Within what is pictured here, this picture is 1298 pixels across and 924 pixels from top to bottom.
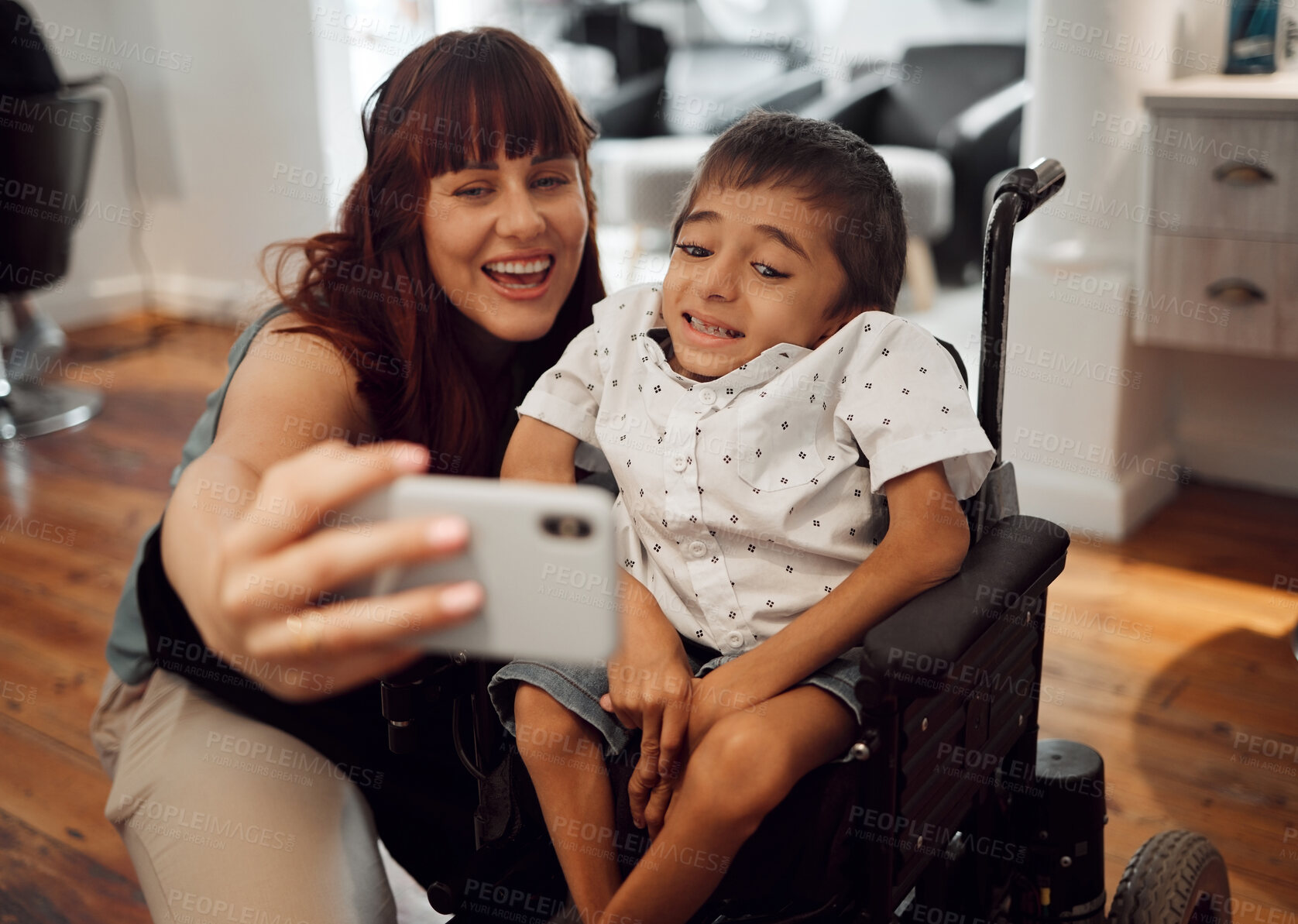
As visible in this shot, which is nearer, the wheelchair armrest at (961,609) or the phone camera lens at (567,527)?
the phone camera lens at (567,527)

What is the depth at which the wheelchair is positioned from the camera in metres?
0.99

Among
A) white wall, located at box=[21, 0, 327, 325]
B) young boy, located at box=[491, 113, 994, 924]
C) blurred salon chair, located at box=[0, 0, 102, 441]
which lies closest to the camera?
young boy, located at box=[491, 113, 994, 924]

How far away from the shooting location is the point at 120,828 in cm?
135

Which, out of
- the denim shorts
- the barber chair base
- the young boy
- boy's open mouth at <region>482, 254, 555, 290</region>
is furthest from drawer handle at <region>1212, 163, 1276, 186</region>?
the barber chair base

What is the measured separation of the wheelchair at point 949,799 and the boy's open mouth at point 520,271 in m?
0.49

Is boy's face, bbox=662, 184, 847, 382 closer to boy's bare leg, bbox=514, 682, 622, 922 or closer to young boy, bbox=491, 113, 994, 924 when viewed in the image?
young boy, bbox=491, 113, 994, 924

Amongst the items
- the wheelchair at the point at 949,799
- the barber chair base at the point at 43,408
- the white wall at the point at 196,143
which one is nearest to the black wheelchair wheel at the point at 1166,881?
the wheelchair at the point at 949,799

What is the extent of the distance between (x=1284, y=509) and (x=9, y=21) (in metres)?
3.48

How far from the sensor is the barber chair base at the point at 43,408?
138 inches

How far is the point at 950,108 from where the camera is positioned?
468 centimetres

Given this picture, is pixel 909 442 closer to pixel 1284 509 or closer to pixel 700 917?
pixel 700 917

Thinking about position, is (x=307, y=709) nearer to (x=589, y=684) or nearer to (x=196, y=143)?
(x=589, y=684)

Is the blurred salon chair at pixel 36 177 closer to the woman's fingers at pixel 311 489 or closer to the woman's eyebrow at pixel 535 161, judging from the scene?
the woman's eyebrow at pixel 535 161

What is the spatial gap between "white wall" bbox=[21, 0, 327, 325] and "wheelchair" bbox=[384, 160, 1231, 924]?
3423 mm
